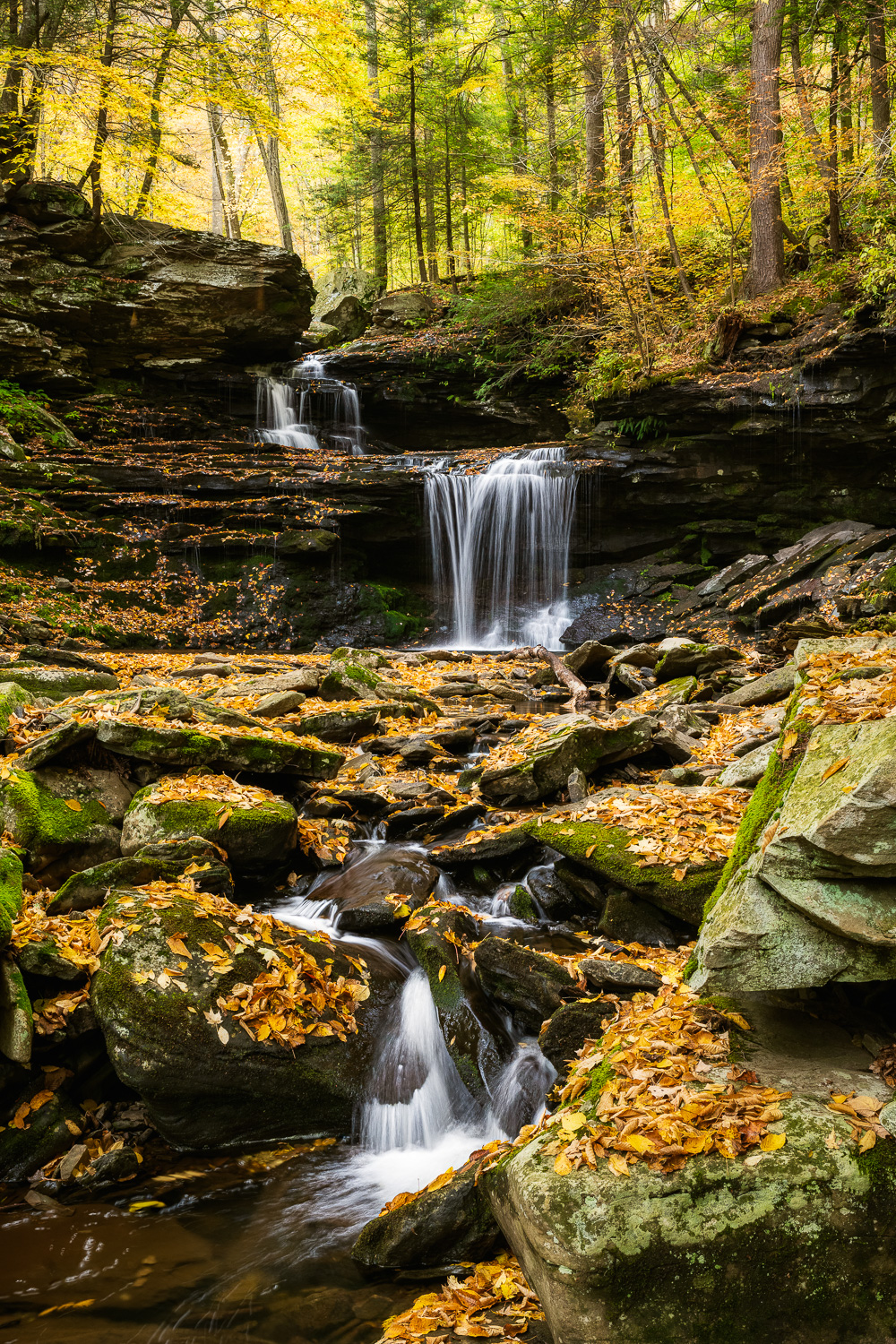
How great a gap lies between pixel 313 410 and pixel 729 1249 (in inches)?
723

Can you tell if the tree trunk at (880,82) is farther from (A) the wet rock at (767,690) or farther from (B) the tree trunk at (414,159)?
(B) the tree trunk at (414,159)

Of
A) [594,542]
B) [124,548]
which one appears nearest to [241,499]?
[124,548]

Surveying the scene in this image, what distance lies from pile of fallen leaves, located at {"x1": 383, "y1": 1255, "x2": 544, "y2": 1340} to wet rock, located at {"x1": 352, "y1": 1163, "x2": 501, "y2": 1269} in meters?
0.09

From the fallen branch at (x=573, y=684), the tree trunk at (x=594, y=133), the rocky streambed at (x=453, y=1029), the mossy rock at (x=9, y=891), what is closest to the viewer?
the rocky streambed at (x=453, y=1029)

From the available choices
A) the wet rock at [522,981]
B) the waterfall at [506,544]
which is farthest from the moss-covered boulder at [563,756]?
the waterfall at [506,544]

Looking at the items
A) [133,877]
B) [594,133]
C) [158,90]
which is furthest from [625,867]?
[158,90]

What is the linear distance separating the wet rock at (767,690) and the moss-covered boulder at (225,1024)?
454 cm

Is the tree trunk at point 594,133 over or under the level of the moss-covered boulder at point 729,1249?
over

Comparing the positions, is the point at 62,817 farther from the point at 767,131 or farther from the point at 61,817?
the point at 767,131

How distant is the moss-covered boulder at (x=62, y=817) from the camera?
15.5 ft

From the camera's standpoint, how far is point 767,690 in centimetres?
704

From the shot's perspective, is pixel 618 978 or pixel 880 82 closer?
pixel 618 978

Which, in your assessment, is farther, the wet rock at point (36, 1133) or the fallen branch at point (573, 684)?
the fallen branch at point (573, 684)

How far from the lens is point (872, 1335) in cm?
205
